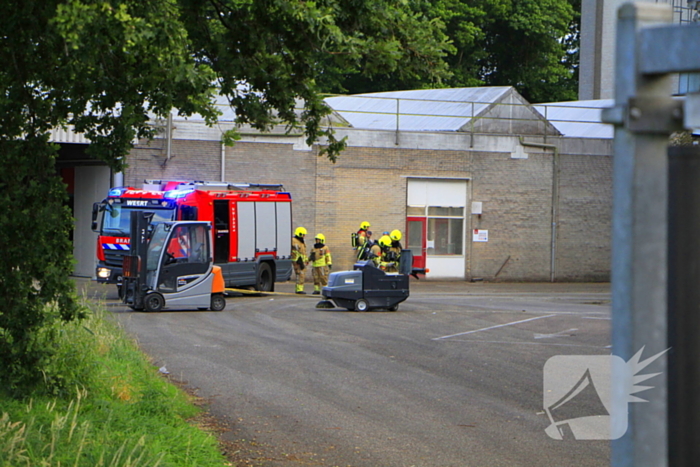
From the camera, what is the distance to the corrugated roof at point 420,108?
34000 mm

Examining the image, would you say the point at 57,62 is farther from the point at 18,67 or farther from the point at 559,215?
the point at 559,215

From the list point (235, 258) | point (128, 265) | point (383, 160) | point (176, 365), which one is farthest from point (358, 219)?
point (176, 365)

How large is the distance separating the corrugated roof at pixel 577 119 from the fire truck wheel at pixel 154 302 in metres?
22.2

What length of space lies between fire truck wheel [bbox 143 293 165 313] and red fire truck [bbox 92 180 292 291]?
3.63 metres

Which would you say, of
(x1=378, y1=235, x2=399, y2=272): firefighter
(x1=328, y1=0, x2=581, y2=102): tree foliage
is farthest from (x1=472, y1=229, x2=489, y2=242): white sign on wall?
(x1=328, y1=0, x2=581, y2=102): tree foliage

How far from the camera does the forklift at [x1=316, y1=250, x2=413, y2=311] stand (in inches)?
779

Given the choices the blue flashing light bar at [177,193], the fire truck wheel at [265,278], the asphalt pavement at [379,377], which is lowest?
the asphalt pavement at [379,377]

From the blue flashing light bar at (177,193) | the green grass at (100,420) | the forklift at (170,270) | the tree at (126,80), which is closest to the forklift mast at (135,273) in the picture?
the forklift at (170,270)

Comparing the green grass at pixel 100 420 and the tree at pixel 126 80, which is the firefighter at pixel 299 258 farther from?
the tree at pixel 126 80

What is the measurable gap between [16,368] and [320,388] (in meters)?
4.09

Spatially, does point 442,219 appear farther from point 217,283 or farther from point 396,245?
point 217,283

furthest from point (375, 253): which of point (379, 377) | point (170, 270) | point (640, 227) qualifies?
point (640, 227)

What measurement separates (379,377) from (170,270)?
29.7 ft

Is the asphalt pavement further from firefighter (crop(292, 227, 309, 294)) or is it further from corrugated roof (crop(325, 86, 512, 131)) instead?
corrugated roof (crop(325, 86, 512, 131))
